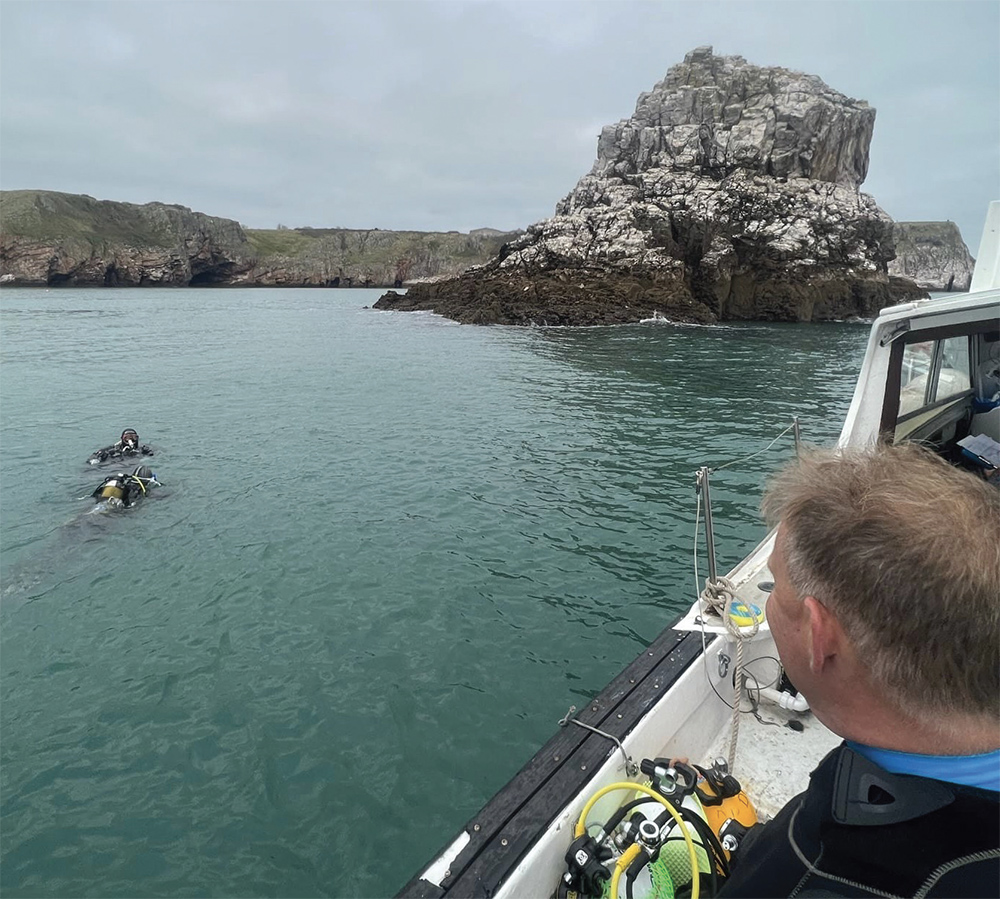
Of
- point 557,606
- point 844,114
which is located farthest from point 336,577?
point 844,114

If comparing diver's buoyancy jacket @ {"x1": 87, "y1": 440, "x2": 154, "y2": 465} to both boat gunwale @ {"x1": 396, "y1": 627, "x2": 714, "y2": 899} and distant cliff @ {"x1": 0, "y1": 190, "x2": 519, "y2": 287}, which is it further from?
distant cliff @ {"x1": 0, "y1": 190, "x2": 519, "y2": 287}

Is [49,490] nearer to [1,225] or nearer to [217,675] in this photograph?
[217,675]

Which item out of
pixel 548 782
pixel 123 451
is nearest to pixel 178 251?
pixel 123 451

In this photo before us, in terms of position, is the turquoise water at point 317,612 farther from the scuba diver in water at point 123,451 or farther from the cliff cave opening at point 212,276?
the cliff cave opening at point 212,276

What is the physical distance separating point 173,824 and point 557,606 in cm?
488

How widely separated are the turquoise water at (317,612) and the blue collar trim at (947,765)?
14.9ft

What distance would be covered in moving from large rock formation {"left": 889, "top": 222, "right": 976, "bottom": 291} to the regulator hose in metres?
199

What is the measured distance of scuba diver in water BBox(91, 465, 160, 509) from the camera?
11.2 m

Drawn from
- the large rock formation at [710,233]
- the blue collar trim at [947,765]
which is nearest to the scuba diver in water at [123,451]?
the blue collar trim at [947,765]

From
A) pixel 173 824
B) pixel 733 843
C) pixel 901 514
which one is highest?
pixel 901 514

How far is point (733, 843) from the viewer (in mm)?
3238

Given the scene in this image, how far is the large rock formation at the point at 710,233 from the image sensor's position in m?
49.3

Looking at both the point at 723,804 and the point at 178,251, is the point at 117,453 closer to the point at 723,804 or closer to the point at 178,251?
the point at 723,804

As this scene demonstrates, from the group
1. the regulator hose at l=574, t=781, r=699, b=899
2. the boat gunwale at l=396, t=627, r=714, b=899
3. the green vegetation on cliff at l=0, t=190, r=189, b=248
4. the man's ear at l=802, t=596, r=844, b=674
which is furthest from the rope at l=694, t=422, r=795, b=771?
the green vegetation on cliff at l=0, t=190, r=189, b=248
